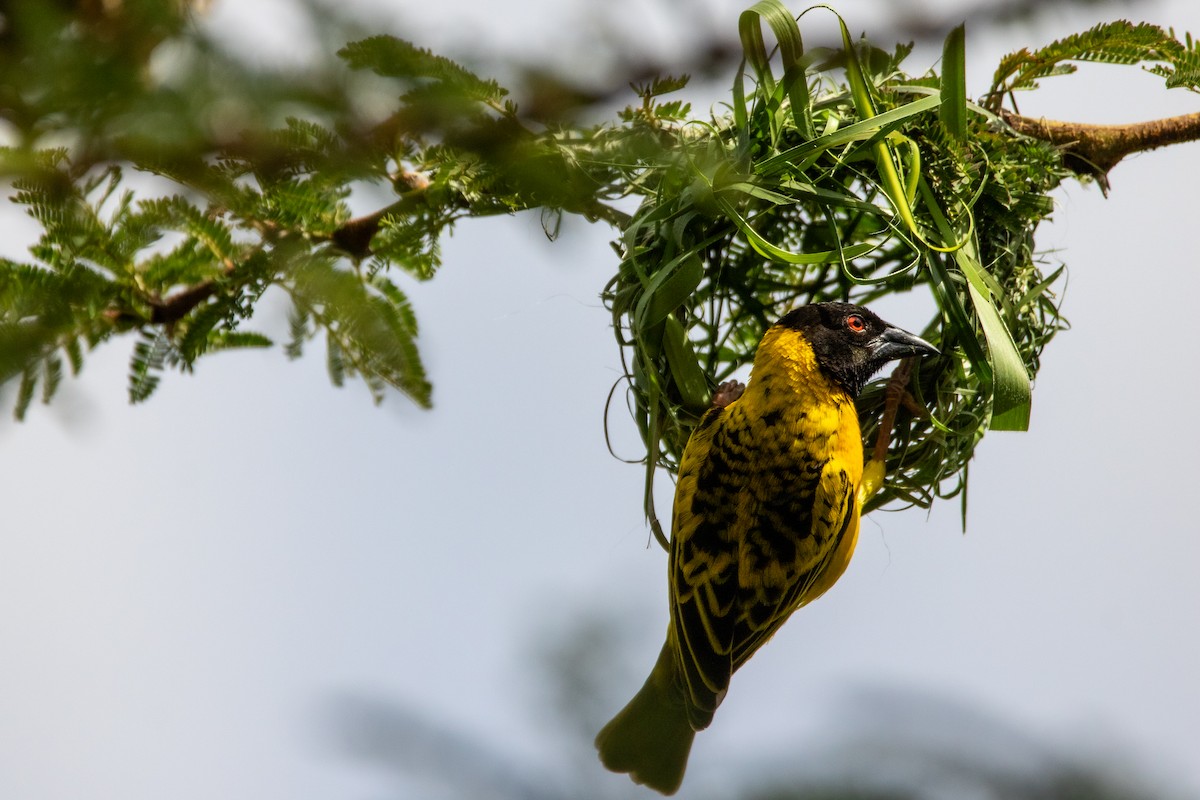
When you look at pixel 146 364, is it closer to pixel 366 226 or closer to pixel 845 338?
pixel 366 226

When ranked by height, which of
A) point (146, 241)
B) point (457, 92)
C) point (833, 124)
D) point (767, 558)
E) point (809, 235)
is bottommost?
point (457, 92)

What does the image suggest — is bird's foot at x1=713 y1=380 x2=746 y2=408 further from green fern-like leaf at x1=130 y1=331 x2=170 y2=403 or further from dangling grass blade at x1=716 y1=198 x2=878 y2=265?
green fern-like leaf at x1=130 y1=331 x2=170 y2=403

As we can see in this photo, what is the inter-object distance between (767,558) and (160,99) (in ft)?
6.48

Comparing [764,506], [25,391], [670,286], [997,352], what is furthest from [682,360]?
[25,391]

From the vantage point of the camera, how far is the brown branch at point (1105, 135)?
253 cm

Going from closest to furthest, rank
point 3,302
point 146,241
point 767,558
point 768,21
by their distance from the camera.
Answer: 1. point 3,302
2. point 146,241
3. point 768,21
4. point 767,558

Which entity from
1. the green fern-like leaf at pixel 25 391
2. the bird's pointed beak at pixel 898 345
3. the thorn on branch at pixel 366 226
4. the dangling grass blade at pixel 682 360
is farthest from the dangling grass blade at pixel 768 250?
the green fern-like leaf at pixel 25 391

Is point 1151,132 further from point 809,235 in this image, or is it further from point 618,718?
point 618,718

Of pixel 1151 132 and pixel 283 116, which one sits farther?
pixel 1151 132

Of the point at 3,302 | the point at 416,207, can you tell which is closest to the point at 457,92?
the point at 3,302

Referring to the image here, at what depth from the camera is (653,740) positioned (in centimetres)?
278

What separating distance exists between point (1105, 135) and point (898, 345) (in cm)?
68

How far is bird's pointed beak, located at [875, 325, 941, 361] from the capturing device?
254cm

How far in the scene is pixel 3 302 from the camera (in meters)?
0.90
